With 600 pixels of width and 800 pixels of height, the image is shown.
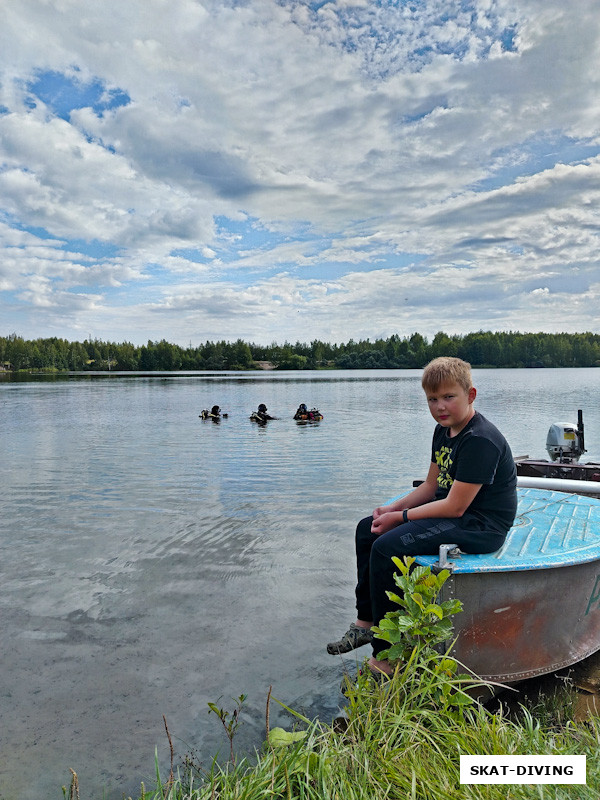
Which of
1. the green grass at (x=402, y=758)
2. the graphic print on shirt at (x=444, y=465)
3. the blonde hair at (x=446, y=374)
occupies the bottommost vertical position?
the green grass at (x=402, y=758)

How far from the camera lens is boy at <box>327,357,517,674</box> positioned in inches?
150

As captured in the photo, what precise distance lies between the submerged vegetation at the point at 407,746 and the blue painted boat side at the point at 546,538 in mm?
480

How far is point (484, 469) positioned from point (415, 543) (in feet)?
2.24

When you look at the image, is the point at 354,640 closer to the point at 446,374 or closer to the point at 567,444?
the point at 446,374

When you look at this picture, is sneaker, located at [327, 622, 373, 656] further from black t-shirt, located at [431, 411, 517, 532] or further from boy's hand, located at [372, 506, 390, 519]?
black t-shirt, located at [431, 411, 517, 532]

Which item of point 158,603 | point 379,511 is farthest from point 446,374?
point 158,603

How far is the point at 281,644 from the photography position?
209 inches

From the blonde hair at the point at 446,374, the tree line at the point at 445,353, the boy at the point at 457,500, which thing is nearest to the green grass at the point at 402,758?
the boy at the point at 457,500

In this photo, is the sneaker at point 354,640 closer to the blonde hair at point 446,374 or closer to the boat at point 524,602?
the boat at point 524,602

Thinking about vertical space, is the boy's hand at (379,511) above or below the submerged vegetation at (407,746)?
above

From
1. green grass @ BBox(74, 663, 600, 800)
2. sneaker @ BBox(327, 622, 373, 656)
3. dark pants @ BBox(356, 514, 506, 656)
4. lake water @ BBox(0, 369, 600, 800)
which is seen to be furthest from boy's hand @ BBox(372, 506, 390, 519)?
lake water @ BBox(0, 369, 600, 800)

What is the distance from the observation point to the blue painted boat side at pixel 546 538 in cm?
379

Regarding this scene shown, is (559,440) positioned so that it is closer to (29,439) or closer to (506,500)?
(506,500)

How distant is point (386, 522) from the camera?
4.25m
